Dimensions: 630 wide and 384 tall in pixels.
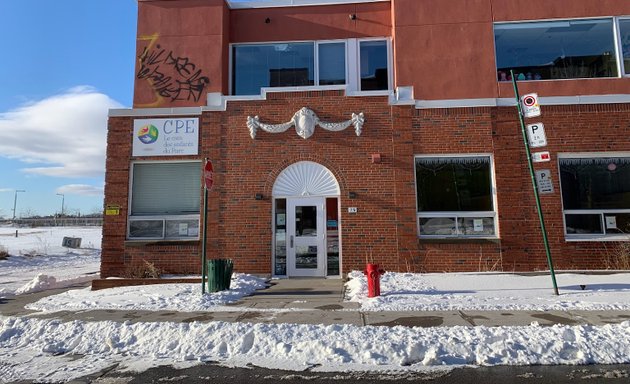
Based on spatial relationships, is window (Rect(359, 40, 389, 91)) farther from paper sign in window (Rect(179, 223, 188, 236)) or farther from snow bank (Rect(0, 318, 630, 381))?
snow bank (Rect(0, 318, 630, 381))

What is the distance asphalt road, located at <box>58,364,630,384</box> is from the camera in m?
4.18

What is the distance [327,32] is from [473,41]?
437cm

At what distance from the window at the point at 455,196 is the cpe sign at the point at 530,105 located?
317 centimetres

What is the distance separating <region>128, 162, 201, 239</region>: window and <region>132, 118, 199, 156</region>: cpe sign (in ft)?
1.30

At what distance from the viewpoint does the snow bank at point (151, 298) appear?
7.76 m

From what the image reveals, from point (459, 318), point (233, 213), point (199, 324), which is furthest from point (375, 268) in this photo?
point (233, 213)

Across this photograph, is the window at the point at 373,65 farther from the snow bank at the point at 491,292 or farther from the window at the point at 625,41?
the window at the point at 625,41

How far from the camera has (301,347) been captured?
5.09 meters

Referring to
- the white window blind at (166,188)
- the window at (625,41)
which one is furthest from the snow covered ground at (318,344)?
the window at (625,41)

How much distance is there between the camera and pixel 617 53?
11.4m

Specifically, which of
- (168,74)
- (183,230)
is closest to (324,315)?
(183,230)

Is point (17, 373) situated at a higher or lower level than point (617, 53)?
lower

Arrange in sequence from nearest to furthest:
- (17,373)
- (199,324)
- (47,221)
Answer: (17,373)
(199,324)
(47,221)

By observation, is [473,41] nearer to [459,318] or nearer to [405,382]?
[459,318]
